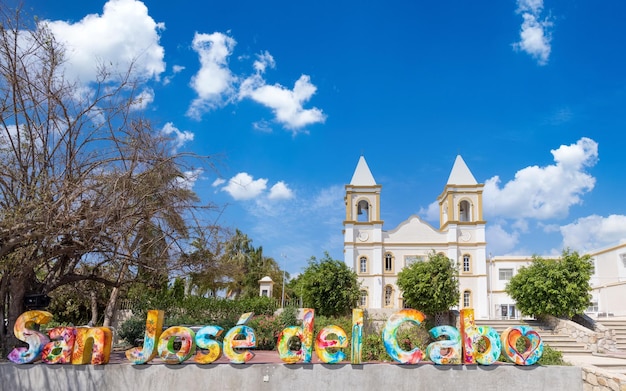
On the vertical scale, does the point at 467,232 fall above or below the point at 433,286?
above

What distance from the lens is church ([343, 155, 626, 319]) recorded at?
3712 centimetres

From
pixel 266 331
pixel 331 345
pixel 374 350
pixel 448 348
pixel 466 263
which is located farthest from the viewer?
pixel 466 263

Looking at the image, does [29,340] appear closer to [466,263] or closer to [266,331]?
[266,331]

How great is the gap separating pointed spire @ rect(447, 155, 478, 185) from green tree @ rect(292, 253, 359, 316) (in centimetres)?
1894

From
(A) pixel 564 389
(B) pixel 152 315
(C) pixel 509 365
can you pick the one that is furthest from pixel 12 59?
(A) pixel 564 389

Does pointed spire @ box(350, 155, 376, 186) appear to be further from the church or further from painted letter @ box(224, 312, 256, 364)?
painted letter @ box(224, 312, 256, 364)

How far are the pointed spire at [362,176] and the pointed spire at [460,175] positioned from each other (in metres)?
6.28

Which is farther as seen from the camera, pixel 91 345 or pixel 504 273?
pixel 504 273

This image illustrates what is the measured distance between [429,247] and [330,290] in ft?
55.1

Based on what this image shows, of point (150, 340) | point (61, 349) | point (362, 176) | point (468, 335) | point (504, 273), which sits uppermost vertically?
point (362, 176)

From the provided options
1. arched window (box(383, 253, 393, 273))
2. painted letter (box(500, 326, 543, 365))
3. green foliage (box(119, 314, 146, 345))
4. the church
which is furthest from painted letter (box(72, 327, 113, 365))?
arched window (box(383, 253, 393, 273))

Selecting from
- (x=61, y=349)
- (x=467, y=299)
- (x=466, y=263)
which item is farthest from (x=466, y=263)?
(x=61, y=349)

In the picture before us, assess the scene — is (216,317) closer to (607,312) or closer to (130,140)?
(130,140)

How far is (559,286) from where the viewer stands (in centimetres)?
2045
